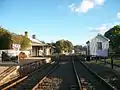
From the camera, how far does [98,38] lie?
208 ft

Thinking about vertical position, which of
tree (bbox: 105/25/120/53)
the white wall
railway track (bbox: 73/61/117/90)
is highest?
tree (bbox: 105/25/120/53)

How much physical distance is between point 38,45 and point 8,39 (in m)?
25.8

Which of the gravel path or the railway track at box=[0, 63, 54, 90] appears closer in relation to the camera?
the railway track at box=[0, 63, 54, 90]

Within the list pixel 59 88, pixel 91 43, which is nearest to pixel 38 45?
pixel 91 43

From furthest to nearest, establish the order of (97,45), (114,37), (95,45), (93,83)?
(114,37), (97,45), (95,45), (93,83)

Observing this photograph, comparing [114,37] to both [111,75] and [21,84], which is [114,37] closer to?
[111,75]

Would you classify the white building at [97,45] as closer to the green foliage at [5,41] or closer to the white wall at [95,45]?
the white wall at [95,45]

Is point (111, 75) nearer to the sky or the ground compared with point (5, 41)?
nearer to the ground

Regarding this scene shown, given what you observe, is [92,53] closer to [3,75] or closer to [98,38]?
[98,38]

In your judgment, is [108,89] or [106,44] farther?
[106,44]

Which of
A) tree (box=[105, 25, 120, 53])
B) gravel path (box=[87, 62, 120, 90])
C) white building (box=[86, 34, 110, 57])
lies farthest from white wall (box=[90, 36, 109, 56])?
gravel path (box=[87, 62, 120, 90])

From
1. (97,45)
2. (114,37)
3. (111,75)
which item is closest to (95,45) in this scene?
(97,45)

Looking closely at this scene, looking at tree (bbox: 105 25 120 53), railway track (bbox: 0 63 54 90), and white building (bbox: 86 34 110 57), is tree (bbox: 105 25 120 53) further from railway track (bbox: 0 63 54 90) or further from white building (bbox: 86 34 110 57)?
railway track (bbox: 0 63 54 90)

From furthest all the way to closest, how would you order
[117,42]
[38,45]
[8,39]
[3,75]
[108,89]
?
[117,42] → [38,45] → [8,39] → [3,75] → [108,89]
